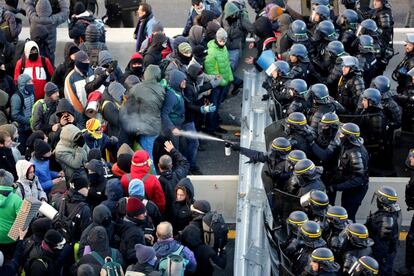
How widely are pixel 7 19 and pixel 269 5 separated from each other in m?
4.00

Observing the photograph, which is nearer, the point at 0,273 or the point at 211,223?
the point at 0,273

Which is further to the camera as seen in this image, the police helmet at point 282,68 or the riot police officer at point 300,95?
the police helmet at point 282,68

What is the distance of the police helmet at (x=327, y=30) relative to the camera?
17.7m

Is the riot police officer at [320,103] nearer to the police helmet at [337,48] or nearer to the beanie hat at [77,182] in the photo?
the police helmet at [337,48]

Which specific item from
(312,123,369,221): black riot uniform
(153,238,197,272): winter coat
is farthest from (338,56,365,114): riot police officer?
(153,238,197,272): winter coat

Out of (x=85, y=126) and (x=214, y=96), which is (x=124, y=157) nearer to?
(x=85, y=126)

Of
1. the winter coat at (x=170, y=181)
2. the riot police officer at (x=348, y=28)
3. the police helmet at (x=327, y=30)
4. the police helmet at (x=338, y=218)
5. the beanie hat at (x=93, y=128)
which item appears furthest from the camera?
the riot police officer at (x=348, y=28)

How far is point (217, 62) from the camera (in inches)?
695

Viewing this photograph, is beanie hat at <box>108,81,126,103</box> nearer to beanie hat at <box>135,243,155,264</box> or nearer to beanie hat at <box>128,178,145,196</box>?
beanie hat at <box>128,178,145,196</box>

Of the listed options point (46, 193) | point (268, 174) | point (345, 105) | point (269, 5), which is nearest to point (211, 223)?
point (268, 174)

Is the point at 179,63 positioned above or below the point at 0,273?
above

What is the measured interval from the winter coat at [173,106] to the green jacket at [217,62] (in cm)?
121

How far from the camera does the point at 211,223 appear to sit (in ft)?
43.9

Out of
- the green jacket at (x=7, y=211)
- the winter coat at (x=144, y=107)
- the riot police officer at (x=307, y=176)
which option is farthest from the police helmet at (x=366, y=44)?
the green jacket at (x=7, y=211)
